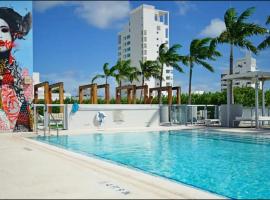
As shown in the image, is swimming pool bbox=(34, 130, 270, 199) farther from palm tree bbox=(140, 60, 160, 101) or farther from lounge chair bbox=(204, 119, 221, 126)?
palm tree bbox=(140, 60, 160, 101)

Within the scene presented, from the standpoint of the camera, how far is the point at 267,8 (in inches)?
1114

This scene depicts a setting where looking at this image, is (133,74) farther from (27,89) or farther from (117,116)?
(27,89)

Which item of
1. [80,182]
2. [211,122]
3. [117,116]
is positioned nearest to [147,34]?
[211,122]

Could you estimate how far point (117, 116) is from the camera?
27328 mm

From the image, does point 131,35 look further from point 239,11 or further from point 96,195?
point 96,195

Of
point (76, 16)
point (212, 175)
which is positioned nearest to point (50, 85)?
point (76, 16)

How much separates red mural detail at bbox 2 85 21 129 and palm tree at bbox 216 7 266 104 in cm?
1783

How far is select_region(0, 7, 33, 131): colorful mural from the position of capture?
22234 millimetres

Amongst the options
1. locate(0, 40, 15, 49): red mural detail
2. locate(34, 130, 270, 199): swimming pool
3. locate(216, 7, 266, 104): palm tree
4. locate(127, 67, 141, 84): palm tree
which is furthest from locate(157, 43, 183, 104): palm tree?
locate(34, 130, 270, 199): swimming pool

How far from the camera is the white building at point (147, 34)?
10242 centimetres

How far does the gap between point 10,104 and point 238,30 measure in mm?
19904

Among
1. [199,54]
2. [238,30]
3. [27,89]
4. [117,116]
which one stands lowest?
[117,116]

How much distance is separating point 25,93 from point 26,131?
2.57m

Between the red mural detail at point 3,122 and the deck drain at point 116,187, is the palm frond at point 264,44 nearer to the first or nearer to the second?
the red mural detail at point 3,122
